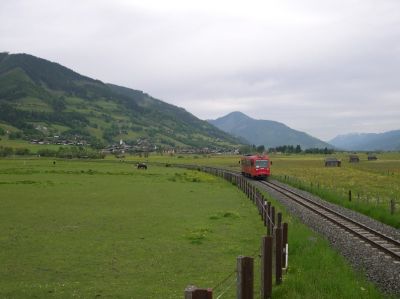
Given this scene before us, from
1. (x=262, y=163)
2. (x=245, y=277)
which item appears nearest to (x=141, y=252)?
(x=245, y=277)

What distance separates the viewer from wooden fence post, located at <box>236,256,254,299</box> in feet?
24.3

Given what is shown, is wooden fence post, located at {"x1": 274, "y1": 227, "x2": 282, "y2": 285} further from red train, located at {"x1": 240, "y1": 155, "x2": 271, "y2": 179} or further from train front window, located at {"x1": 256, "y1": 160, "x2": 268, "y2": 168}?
train front window, located at {"x1": 256, "y1": 160, "x2": 268, "y2": 168}

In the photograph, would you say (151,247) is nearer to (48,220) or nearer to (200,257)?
(200,257)

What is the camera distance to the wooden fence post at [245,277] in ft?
24.3

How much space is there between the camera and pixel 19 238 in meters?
19.0

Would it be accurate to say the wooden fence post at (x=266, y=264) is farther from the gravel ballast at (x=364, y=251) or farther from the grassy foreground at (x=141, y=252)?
the gravel ballast at (x=364, y=251)

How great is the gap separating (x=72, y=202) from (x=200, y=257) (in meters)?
18.6

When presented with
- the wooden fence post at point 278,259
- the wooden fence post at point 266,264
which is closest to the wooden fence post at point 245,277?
the wooden fence post at point 266,264

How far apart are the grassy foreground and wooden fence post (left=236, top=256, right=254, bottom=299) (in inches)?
106

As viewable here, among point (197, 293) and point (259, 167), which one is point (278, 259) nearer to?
point (197, 293)

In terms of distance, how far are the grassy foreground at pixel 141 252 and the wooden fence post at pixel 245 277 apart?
2693mm

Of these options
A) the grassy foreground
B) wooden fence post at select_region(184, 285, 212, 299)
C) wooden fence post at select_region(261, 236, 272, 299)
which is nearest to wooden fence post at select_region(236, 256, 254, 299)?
wooden fence post at select_region(184, 285, 212, 299)

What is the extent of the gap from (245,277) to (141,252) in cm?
954

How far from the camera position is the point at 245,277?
24.5ft
